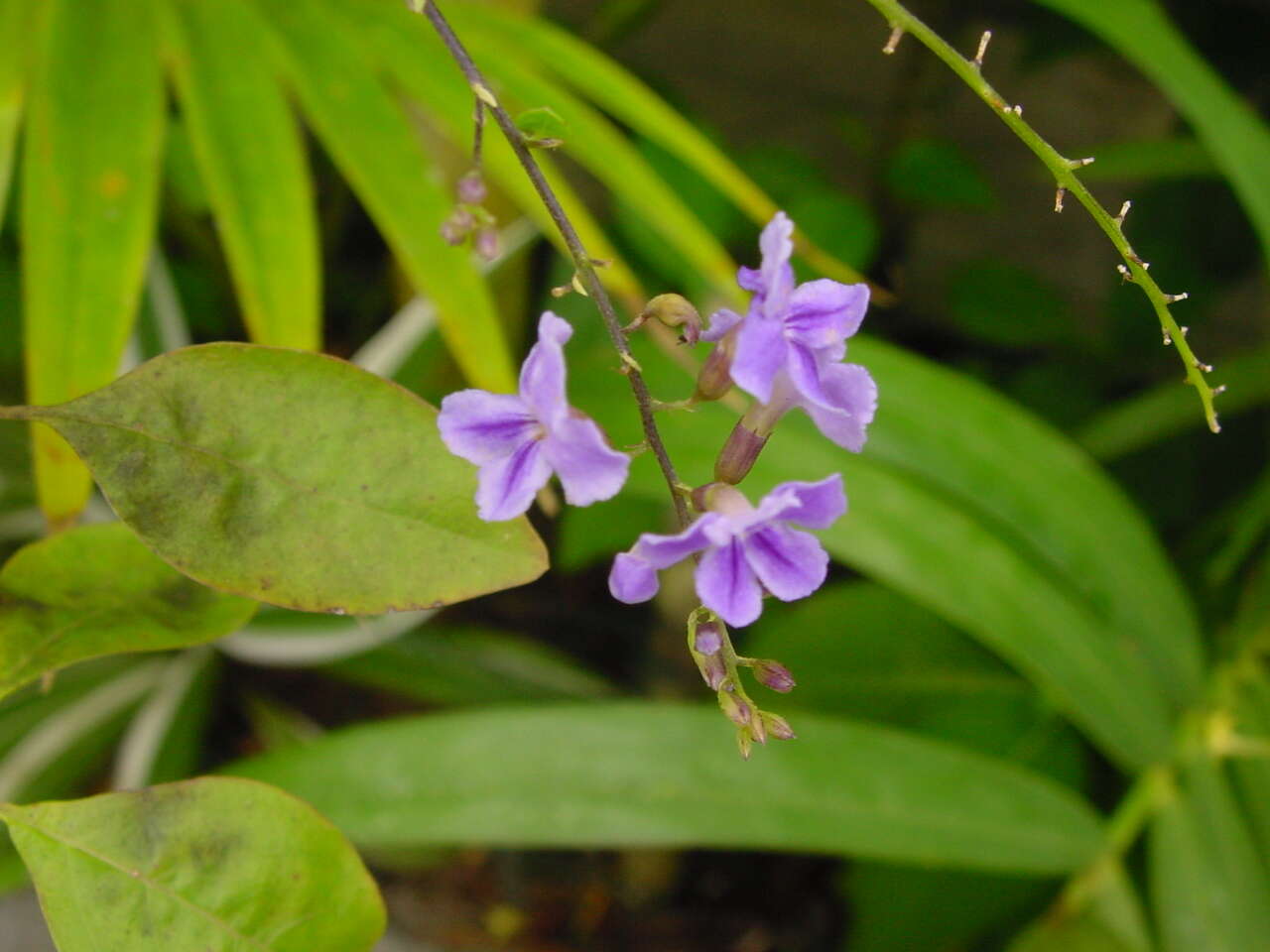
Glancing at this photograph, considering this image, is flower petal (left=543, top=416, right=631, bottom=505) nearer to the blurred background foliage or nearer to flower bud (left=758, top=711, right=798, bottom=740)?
flower bud (left=758, top=711, right=798, bottom=740)

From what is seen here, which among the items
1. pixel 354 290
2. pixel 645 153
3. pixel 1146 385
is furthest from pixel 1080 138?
pixel 354 290

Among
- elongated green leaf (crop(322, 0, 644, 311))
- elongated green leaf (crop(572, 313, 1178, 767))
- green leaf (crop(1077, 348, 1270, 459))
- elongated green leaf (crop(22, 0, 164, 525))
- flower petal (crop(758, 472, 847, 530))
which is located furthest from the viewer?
green leaf (crop(1077, 348, 1270, 459))

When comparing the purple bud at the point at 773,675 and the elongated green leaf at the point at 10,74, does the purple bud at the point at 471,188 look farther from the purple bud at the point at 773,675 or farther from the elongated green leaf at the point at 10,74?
the elongated green leaf at the point at 10,74

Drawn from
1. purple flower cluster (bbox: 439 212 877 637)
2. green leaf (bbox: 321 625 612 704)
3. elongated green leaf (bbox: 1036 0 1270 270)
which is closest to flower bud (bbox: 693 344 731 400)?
purple flower cluster (bbox: 439 212 877 637)

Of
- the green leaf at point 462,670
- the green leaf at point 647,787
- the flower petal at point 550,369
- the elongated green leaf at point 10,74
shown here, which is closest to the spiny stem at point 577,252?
the flower petal at point 550,369

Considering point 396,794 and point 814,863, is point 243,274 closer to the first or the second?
point 396,794

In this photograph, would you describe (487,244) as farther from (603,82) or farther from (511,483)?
(603,82)
